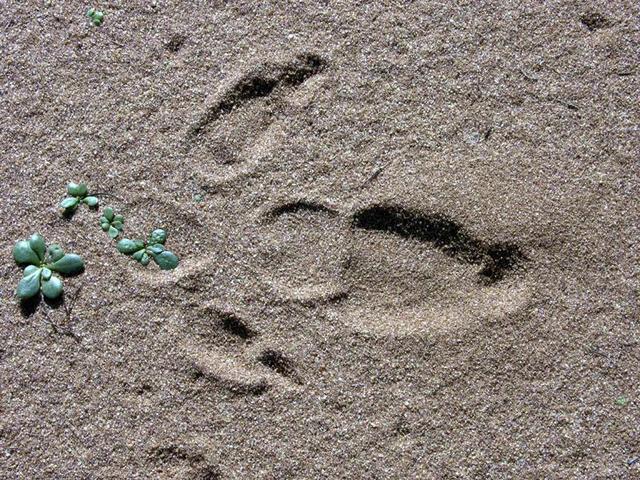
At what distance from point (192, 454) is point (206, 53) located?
0.96m

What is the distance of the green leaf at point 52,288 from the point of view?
1733 millimetres

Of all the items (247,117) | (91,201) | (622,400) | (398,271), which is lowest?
(622,400)

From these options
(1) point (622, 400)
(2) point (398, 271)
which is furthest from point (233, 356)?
(1) point (622, 400)

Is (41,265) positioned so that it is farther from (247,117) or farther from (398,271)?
(398,271)

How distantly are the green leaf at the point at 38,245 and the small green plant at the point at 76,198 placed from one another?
0.30ft

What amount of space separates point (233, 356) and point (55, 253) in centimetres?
49

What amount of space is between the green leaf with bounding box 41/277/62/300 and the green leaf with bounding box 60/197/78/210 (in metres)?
0.17

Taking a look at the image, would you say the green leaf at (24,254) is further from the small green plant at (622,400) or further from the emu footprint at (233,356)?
the small green plant at (622,400)

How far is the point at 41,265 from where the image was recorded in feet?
5.76

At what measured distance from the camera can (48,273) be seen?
5.73ft

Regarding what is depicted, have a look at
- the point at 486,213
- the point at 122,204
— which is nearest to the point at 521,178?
the point at 486,213

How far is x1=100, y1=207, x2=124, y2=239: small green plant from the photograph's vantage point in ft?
5.82

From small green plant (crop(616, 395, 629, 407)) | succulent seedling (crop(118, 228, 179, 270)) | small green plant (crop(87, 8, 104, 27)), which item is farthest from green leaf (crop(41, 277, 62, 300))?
small green plant (crop(616, 395, 629, 407))

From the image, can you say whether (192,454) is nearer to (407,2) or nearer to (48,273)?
(48,273)
